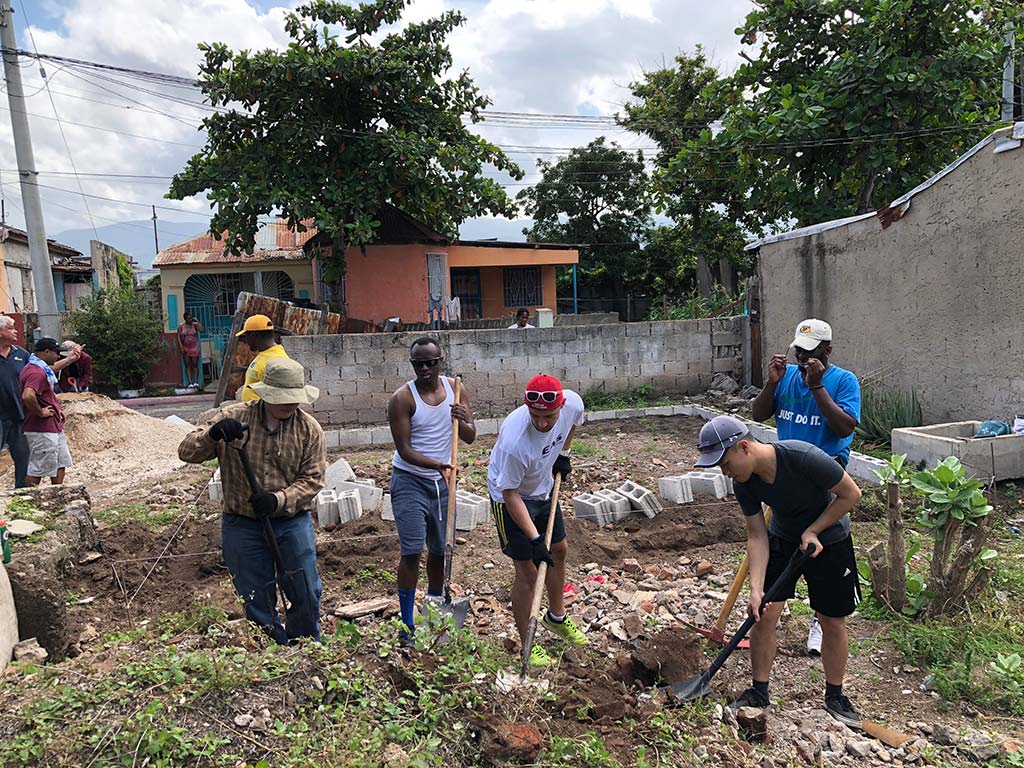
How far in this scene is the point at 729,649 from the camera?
3398 mm

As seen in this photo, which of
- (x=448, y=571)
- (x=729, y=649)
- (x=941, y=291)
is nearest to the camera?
(x=729, y=649)

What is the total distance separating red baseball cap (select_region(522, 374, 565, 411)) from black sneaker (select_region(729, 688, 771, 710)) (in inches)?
64.8

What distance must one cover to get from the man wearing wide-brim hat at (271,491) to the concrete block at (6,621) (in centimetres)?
107

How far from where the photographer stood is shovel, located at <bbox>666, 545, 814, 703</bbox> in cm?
333

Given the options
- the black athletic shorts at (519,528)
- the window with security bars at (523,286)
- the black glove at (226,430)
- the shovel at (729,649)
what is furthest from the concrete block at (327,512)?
the window with security bars at (523,286)

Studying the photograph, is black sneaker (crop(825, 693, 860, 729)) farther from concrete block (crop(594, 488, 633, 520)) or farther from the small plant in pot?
the small plant in pot

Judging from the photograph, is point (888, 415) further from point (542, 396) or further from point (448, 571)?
point (542, 396)

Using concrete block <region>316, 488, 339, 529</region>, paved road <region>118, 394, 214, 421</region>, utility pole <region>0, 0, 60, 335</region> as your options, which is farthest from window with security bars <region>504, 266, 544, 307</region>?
concrete block <region>316, 488, 339, 529</region>

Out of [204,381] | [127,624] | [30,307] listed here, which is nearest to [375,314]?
[204,381]

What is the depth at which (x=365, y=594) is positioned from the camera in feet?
16.9

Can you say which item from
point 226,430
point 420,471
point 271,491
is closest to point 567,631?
point 420,471

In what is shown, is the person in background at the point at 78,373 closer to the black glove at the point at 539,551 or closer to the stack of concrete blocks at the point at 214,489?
the stack of concrete blocks at the point at 214,489

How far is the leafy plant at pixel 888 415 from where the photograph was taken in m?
8.49

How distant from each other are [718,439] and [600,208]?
2331 cm
